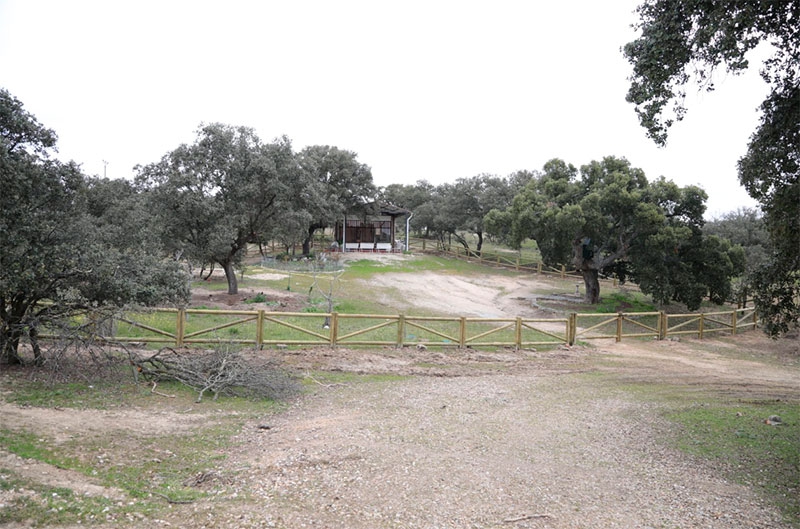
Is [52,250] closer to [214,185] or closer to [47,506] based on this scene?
[47,506]

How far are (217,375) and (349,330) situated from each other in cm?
732

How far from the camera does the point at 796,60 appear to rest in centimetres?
790

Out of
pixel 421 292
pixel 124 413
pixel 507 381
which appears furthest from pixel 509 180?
pixel 124 413

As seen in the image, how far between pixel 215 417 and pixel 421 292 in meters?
20.3

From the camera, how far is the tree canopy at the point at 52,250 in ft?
28.4

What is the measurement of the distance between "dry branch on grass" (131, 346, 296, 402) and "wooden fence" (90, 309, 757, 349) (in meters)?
1.41

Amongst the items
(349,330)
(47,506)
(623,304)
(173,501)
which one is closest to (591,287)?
Answer: (623,304)

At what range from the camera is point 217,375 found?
33.6 feet

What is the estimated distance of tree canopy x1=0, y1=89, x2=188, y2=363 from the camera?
8.66m

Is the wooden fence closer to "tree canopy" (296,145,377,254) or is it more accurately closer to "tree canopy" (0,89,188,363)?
"tree canopy" (0,89,188,363)

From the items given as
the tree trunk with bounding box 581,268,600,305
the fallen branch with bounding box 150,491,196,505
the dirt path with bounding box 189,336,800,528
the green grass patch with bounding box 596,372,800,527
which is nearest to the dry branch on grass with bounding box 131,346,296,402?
the dirt path with bounding box 189,336,800,528

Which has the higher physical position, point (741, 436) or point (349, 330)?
point (349, 330)

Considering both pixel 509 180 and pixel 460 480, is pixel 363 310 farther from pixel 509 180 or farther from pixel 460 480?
pixel 509 180

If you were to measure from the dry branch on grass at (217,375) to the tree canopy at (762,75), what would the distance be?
855 centimetres
